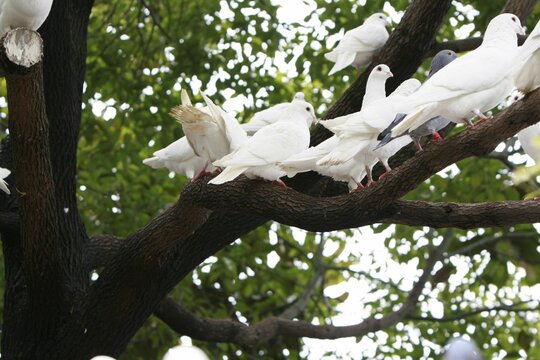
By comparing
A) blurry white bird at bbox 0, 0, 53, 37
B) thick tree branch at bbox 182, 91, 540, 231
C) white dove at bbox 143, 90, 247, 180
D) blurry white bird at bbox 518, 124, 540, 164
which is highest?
blurry white bird at bbox 0, 0, 53, 37

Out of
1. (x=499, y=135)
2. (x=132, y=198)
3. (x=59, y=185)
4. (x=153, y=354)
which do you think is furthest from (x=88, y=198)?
(x=499, y=135)

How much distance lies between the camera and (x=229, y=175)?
4.39 metres

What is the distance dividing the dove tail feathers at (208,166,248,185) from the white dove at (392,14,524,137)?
764 millimetres

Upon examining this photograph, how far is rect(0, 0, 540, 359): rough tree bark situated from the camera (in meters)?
4.55

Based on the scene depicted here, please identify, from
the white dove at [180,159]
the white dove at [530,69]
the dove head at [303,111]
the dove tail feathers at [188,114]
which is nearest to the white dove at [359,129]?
the white dove at [530,69]

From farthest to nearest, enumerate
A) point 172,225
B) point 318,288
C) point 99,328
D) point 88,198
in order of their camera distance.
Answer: point 318,288, point 88,198, point 99,328, point 172,225

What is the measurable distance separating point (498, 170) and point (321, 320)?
2.20 metres

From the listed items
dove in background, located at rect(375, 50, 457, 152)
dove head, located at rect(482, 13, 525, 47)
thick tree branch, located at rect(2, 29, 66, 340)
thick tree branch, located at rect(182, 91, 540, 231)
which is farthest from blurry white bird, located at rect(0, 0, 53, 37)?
dove head, located at rect(482, 13, 525, 47)

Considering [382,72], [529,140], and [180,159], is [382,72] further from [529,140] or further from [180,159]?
[180,159]

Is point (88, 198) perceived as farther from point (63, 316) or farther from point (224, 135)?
point (224, 135)

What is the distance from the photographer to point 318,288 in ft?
29.9

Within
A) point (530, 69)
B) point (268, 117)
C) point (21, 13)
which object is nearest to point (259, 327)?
point (268, 117)

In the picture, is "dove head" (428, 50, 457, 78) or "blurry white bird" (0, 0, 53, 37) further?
"dove head" (428, 50, 457, 78)

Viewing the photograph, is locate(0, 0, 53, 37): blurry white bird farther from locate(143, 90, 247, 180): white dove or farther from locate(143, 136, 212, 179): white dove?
locate(143, 136, 212, 179): white dove
